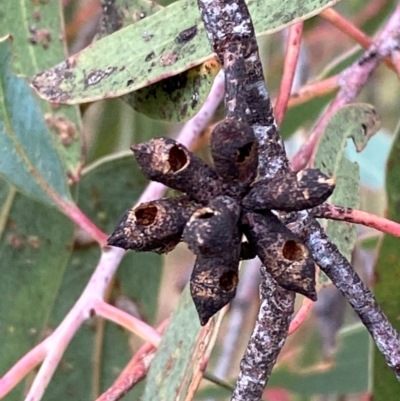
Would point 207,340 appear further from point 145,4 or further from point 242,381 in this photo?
point 145,4

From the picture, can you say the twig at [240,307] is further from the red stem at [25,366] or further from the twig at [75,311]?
the red stem at [25,366]

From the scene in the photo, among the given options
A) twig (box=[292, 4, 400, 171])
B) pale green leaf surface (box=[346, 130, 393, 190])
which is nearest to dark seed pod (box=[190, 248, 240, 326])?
twig (box=[292, 4, 400, 171])

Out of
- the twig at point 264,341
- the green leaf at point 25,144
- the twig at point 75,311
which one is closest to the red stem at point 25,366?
the twig at point 75,311

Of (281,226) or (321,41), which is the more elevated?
(321,41)

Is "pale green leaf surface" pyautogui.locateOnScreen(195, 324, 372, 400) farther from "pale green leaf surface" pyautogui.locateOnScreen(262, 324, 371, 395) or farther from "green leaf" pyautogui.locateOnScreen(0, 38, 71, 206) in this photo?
"green leaf" pyautogui.locateOnScreen(0, 38, 71, 206)

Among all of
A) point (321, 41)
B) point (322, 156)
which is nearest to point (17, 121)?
point (322, 156)

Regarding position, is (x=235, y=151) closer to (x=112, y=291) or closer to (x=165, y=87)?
(x=165, y=87)

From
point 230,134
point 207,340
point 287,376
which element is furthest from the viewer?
point 287,376
